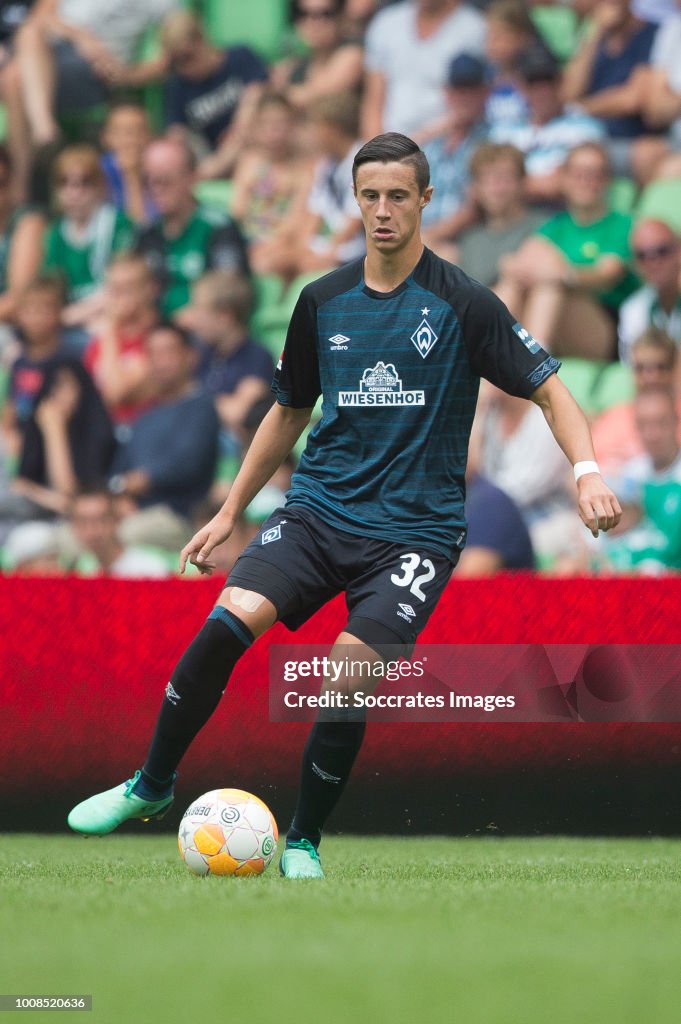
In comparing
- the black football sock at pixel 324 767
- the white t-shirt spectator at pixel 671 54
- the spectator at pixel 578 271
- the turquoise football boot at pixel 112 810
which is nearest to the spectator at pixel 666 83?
the white t-shirt spectator at pixel 671 54

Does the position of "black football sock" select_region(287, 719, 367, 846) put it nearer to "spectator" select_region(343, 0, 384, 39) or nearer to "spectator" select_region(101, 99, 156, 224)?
"spectator" select_region(101, 99, 156, 224)

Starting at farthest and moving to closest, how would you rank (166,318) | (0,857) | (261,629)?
(166,318)
(0,857)
(261,629)

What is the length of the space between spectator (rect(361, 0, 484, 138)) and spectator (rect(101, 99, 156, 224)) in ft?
5.95

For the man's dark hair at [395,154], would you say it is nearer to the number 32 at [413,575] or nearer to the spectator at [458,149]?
the number 32 at [413,575]

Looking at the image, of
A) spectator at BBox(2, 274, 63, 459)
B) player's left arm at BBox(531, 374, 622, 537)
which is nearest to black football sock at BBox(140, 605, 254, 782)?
player's left arm at BBox(531, 374, 622, 537)

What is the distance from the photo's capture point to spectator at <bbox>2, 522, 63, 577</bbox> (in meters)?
10.3

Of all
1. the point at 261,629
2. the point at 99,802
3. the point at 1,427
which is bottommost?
the point at 1,427

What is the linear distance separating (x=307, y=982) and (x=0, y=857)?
282cm

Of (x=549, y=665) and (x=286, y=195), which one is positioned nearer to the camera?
(x=549, y=665)

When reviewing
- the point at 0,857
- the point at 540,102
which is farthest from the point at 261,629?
the point at 540,102

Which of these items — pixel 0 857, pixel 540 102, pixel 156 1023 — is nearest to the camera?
A: pixel 156 1023

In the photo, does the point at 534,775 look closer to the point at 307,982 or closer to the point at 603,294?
the point at 307,982

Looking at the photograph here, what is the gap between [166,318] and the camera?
457 inches

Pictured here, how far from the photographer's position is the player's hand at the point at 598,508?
4.48 meters
